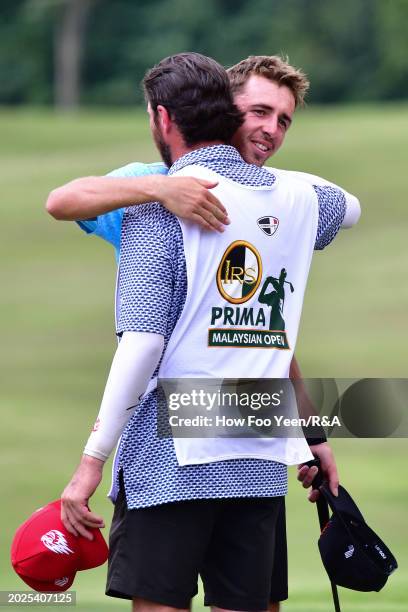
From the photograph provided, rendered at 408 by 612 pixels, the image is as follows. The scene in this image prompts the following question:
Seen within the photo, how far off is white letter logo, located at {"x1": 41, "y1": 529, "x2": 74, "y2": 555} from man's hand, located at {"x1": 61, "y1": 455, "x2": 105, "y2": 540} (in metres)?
0.04

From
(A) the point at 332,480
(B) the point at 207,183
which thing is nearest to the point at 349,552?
(A) the point at 332,480

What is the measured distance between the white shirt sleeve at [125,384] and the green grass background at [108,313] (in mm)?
2425

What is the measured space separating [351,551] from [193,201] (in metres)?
1.00

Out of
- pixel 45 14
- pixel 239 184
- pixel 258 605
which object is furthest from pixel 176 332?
pixel 45 14

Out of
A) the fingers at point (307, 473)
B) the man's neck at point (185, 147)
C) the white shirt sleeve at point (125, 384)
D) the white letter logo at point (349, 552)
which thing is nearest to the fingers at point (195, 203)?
the man's neck at point (185, 147)

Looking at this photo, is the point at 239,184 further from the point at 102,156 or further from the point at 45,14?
the point at 45,14

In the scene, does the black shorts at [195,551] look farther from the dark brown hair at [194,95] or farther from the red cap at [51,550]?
the dark brown hair at [194,95]

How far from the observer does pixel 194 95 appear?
119 inches

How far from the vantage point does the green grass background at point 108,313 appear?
25.6 ft

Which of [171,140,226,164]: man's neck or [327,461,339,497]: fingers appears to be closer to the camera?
[171,140,226,164]: man's neck

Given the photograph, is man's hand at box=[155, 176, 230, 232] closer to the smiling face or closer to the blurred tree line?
the smiling face

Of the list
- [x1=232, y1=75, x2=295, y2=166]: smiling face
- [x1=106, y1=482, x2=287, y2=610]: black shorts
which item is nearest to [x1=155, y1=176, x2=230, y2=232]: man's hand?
[x1=232, y1=75, x2=295, y2=166]: smiling face

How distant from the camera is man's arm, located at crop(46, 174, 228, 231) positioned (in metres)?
2.95

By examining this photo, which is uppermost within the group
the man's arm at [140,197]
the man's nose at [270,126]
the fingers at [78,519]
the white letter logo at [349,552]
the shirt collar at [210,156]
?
the man's nose at [270,126]
